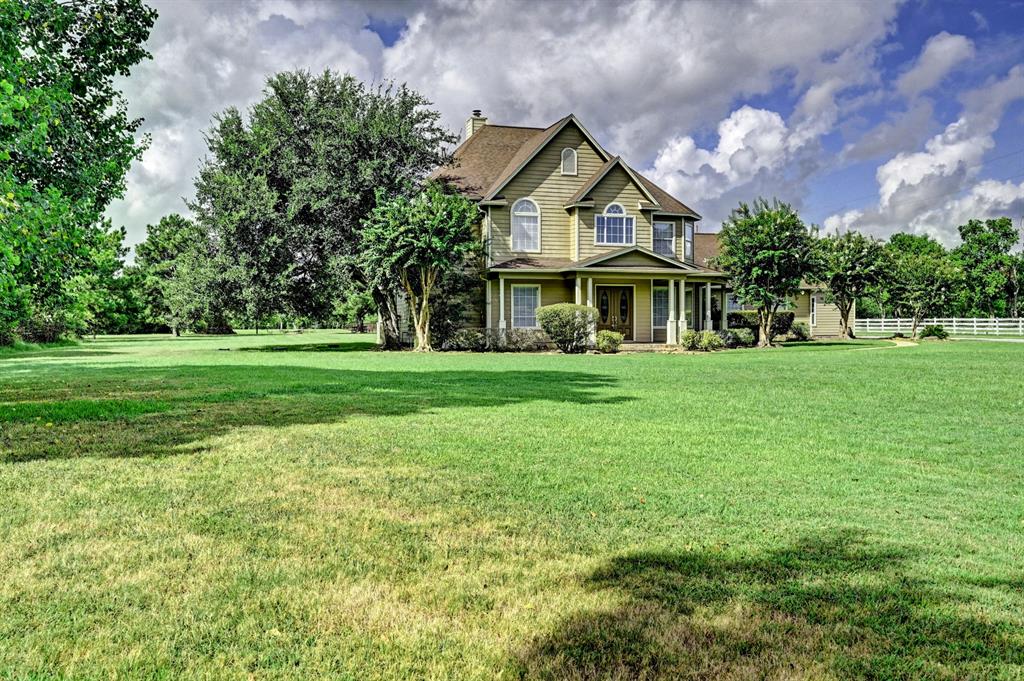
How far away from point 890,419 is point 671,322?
20.1 meters

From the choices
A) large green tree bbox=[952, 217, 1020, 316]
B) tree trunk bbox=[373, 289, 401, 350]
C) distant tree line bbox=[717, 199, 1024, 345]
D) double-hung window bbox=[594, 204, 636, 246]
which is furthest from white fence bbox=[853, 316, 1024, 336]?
tree trunk bbox=[373, 289, 401, 350]

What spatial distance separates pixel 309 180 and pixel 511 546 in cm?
2645

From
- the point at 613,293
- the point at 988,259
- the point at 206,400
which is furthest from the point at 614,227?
the point at 988,259

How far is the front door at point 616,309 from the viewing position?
99.1 feet

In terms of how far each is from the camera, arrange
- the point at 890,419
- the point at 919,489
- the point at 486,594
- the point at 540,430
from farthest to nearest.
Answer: the point at 890,419 → the point at 540,430 → the point at 919,489 → the point at 486,594

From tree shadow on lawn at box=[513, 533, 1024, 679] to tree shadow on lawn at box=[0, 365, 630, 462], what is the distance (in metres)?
5.07

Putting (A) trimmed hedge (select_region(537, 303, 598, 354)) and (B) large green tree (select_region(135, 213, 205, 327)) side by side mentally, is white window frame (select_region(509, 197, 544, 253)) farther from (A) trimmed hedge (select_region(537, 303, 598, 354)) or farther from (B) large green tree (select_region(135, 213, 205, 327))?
(B) large green tree (select_region(135, 213, 205, 327))

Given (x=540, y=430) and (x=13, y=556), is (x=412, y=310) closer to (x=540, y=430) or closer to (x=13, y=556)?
(x=540, y=430)

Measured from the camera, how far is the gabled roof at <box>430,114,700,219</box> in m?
29.3

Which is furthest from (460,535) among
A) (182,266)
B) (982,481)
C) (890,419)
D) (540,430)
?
(182,266)

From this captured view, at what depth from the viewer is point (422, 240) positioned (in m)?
25.0

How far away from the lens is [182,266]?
29625 millimetres

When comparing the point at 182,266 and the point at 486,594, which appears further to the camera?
the point at 182,266

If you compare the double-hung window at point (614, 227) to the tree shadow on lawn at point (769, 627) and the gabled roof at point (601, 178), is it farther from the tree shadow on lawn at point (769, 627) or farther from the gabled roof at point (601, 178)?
the tree shadow on lawn at point (769, 627)
